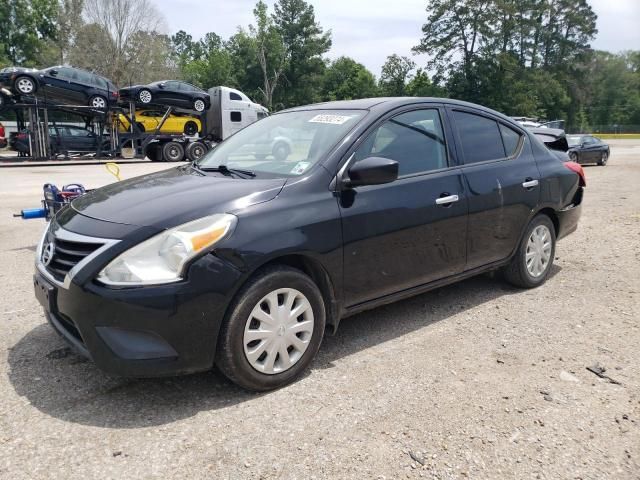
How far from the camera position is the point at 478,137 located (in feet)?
14.2

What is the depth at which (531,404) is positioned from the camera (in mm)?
2865

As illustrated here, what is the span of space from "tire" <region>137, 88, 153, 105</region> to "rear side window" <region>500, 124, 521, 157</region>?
19.8 metres

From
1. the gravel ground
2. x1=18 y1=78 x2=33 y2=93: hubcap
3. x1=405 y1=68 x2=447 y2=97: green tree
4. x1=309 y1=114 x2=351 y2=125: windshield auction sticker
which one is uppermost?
x1=405 y1=68 x2=447 y2=97: green tree

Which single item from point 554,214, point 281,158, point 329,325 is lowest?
point 329,325

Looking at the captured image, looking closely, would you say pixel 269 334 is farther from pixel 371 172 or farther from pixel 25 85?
pixel 25 85

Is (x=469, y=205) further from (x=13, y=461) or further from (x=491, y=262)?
(x=13, y=461)

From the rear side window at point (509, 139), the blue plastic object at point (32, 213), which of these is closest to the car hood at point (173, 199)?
the blue plastic object at point (32, 213)

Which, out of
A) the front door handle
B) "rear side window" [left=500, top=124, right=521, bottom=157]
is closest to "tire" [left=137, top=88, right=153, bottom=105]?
"rear side window" [left=500, top=124, right=521, bottom=157]

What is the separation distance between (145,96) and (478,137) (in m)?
20.0

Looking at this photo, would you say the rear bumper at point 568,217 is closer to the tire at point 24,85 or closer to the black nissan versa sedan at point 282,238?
the black nissan versa sedan at point 282,238

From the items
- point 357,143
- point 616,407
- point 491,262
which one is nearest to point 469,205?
point 491,262

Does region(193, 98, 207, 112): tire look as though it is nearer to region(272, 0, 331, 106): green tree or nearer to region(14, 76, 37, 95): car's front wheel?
region(14, 76, 37, 95): car's front wheel

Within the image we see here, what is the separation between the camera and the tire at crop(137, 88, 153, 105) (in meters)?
21.7

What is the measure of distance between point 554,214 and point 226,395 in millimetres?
3482
